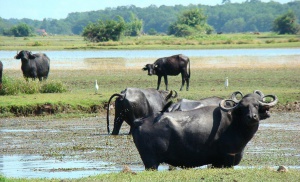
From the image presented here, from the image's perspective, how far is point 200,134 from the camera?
11031mm

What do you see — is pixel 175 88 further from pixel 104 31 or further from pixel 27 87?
pixel 104 31

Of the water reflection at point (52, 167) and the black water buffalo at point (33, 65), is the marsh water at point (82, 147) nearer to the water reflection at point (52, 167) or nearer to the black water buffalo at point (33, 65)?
the water reflection at point (52, 167)

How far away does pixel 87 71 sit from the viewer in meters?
35.9

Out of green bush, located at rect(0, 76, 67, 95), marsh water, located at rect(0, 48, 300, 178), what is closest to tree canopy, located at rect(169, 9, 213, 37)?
green bush, located at rect(0, 76, 67, 95)

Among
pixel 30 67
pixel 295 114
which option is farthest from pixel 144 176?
pixel 30 67

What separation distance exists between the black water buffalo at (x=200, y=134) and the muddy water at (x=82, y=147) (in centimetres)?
147

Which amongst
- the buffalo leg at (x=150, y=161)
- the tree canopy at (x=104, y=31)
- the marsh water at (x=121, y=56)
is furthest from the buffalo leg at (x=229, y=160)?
the tree canopy at (x=104, y=31)

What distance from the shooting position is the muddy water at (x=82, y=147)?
12602 mm

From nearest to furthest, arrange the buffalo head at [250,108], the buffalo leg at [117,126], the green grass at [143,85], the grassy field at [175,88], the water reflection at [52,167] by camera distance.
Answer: the grassy field at [175,88], the buffalo head at [250,108], the water reflection at [52,167], the buffalo leg at [117,126], the green grass at [143,85]

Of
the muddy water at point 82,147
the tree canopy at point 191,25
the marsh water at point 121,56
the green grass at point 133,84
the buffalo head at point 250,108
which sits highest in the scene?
the buffalo head at point 250,108

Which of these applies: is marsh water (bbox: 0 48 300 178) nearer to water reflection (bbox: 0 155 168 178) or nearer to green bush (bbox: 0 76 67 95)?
water reflection (bbox: 0 155 168 178)

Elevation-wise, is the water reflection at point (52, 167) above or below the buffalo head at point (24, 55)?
above

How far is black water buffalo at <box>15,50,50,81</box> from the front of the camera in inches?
1077

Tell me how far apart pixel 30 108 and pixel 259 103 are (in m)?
10.6
